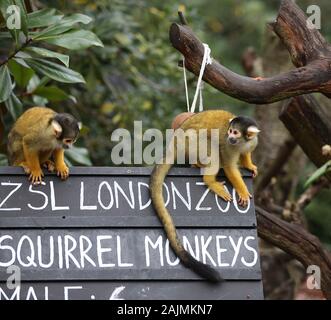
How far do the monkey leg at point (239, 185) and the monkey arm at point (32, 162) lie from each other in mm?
698

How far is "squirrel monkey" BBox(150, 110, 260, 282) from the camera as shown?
2.71 meters

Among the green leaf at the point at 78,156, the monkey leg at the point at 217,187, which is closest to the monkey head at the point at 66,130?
the monkey leg at the point at 217,187

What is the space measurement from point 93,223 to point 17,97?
148 cm

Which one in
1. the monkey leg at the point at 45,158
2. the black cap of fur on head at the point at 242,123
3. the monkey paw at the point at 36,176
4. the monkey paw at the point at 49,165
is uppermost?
the black cap of fur on head at the point at 242,123

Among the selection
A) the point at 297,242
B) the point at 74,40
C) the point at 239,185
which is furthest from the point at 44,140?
the point at 297,242

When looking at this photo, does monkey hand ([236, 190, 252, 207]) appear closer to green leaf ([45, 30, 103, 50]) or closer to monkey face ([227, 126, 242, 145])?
monkey face ([227, 126, 242, 145])

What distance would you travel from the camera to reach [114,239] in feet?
8.97

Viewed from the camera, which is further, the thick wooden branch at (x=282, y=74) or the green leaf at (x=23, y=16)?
the green leaf at (x=23, y=16)

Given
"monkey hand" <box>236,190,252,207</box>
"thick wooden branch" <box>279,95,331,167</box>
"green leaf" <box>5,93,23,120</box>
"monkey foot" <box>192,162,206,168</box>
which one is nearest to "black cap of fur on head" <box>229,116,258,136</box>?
"monkey foot" <box>192,162,206,168</box>

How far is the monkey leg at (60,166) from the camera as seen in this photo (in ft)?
9.29

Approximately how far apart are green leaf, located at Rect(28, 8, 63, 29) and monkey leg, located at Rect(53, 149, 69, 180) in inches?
24.8

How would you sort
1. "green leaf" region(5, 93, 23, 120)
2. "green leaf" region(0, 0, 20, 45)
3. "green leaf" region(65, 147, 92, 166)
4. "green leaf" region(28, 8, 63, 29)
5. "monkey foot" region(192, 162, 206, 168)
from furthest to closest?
"green leaf" region(65, 147, 92, 166) < "green leaf" region(5, 93, 23, 120) < "green leaf" region(28, 8, 63, 29) < "green leaf" region(0, 0, 20, 45) < "monkey foot" region(192, 162, 206, 168)

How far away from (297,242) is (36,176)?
1334 millimetres

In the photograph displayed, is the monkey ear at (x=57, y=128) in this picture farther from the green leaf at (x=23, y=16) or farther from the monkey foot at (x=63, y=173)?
the green leaf at (x=23, y=16)
